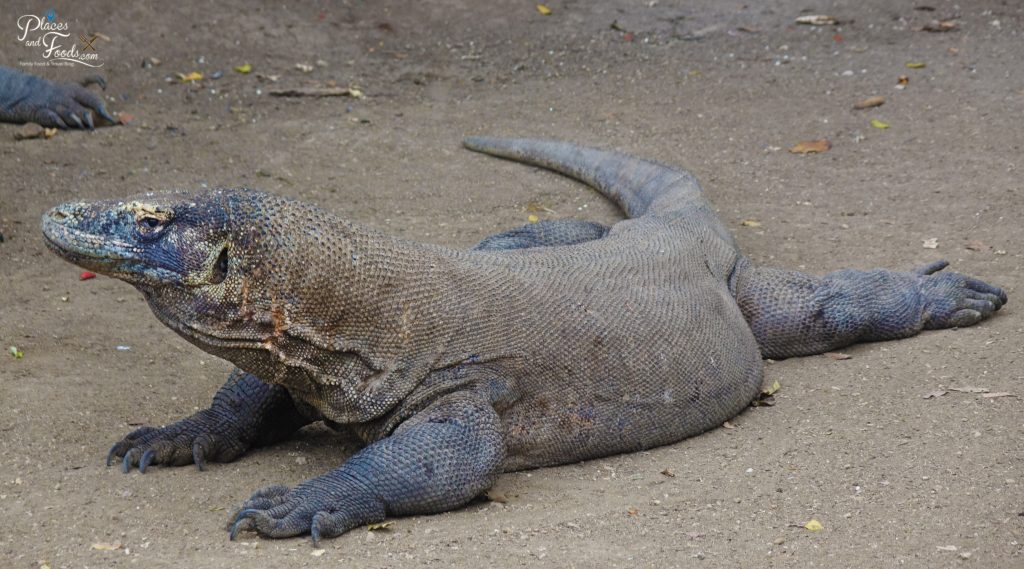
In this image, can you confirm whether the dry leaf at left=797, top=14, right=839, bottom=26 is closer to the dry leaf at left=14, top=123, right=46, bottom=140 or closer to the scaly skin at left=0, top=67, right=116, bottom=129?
the scaly skin at left=0, top=67, right=116, bottom=129

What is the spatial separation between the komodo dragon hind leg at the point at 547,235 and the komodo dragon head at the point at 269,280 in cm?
184

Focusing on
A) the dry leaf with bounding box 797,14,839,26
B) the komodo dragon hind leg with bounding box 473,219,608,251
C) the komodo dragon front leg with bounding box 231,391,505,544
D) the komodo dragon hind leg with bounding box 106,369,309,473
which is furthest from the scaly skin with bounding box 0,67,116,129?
the dry leaf with bounding box 797,14,839,26

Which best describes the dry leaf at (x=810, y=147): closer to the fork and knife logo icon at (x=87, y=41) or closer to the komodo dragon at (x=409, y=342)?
the komodo dragon at (x=409, y=342)

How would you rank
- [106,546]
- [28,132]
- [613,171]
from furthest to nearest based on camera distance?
[28,132] → [613,171] → [106,546]

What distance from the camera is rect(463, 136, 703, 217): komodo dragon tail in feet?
21.3

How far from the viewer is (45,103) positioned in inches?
322

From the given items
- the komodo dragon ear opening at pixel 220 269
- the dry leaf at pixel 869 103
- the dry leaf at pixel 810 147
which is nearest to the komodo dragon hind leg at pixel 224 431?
the komodo dragon ear opening at pixel 220 269

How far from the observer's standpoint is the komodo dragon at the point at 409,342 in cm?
383

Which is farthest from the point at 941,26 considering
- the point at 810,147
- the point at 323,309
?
the point at 323,309

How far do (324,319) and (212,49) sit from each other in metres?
6.21

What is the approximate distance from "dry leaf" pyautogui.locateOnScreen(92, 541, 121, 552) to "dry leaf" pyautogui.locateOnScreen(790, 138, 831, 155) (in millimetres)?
5789

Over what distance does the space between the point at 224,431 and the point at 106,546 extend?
0.97 metres

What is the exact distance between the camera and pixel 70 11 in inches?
383

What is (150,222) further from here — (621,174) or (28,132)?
(28,132)
